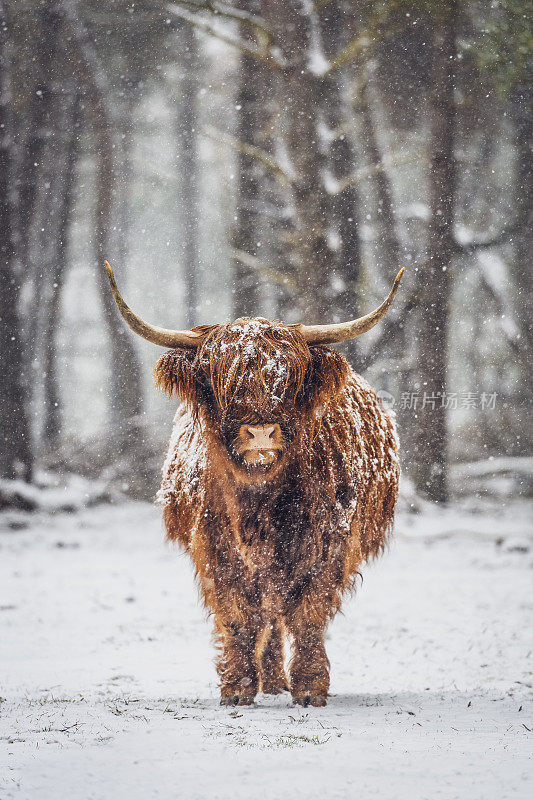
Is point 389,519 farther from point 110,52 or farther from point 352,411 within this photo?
point 110,52

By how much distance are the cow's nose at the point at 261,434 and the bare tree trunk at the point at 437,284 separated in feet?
26.4

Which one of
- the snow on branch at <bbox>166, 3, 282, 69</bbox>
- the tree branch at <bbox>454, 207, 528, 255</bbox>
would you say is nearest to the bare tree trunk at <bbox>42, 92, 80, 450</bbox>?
the snow on branch at <bbox>166, 3, 282, 69</bbox>

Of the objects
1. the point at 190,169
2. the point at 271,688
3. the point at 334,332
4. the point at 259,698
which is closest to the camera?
the point at 334,332

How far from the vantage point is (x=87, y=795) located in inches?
105

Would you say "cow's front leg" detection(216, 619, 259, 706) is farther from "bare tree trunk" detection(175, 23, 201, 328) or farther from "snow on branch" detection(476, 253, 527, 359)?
"bare tree trunk" detection(175, 23, 201, 328)

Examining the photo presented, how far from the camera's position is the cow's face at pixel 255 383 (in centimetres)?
375

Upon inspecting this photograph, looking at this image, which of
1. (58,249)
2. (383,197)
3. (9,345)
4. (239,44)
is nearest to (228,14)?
(239,44)

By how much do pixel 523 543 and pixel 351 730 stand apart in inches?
279

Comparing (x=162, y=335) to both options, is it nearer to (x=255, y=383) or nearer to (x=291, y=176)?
(x=255, y=383)

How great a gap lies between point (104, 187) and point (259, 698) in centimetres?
1212

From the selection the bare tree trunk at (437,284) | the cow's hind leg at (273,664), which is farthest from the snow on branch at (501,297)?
the cow's hind leg at (273,664)

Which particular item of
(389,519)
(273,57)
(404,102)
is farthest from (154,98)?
(389,519)

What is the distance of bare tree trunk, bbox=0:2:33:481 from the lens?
483 inches

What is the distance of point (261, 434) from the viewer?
371 centimetres
